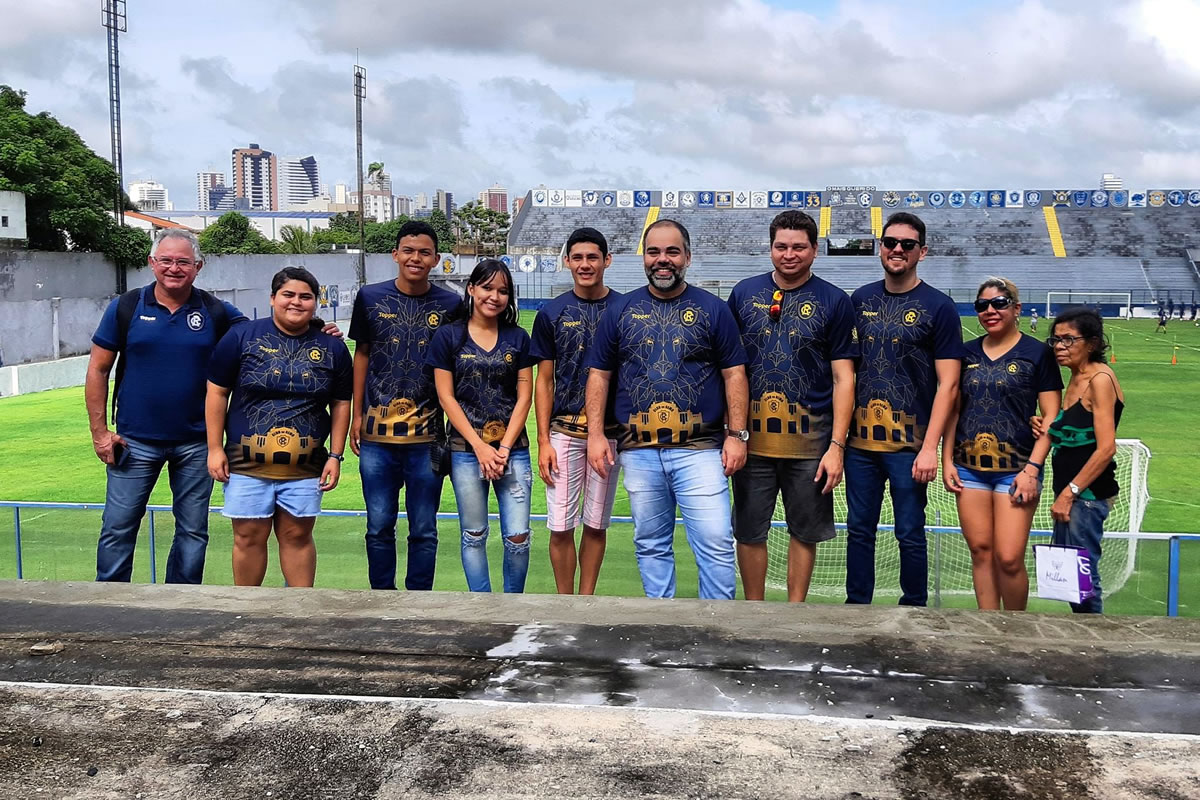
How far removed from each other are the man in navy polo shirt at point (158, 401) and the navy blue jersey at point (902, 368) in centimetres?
322

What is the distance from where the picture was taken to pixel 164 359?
17.9 feet

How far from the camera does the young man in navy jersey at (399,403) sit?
5.52 meters

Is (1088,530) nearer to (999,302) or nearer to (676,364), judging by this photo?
(999,302)

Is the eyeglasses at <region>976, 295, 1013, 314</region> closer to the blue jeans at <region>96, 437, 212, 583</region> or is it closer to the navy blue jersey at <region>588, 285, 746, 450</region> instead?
the navy blue jersey at <region>588, 285, 746, 450</region>

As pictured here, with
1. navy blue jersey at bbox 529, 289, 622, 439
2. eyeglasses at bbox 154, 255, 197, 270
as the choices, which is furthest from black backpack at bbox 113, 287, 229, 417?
navy blue jersey at bbox 529, 289, 622, 439

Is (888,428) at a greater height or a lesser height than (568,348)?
lesser

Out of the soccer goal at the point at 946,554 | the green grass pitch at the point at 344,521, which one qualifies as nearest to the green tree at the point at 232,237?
the green grass pitch at the point at 344,521

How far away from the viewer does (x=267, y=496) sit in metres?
5.32

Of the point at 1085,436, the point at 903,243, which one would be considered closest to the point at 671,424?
the point at 903,243

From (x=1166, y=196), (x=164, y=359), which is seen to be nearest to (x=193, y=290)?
(x=164, y=359)

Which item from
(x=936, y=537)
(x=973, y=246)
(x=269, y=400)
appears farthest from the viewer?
(x=973, y=246)

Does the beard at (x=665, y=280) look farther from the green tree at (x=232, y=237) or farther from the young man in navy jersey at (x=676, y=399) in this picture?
the green tree at (x=232, y=237)

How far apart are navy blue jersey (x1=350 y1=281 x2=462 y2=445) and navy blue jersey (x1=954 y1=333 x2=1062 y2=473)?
8.52 ft

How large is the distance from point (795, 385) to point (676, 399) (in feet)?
1.91
